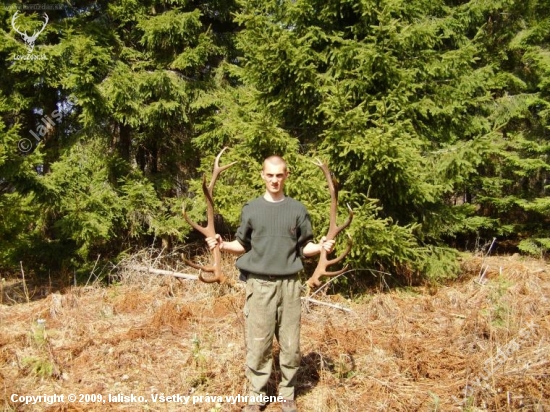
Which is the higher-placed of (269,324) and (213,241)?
(213,241)

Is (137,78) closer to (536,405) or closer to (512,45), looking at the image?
(536,405)

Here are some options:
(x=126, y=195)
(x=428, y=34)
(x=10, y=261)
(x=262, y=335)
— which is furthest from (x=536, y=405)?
(x=10, y=261)

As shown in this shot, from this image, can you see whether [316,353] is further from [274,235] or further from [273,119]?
[273,119]

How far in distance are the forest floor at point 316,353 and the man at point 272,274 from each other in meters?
0.43

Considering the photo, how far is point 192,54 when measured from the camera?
26.6 feet

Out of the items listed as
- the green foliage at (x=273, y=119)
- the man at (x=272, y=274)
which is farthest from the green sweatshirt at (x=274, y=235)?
the green foliage at (x=273, y=119)

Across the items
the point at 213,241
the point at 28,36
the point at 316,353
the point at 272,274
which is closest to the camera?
the point at 272,274

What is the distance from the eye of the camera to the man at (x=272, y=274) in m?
3.38

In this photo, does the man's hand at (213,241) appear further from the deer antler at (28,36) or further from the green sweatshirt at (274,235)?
the deer antler at (28,36)

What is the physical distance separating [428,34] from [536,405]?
4.91 metres

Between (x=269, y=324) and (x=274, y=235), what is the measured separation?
75 centimetres

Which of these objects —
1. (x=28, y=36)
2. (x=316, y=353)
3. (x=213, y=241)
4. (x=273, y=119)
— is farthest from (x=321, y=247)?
(x=28, y=36)

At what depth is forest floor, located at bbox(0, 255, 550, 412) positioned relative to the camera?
11.9 feet

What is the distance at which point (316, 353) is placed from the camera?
14.4 ft
